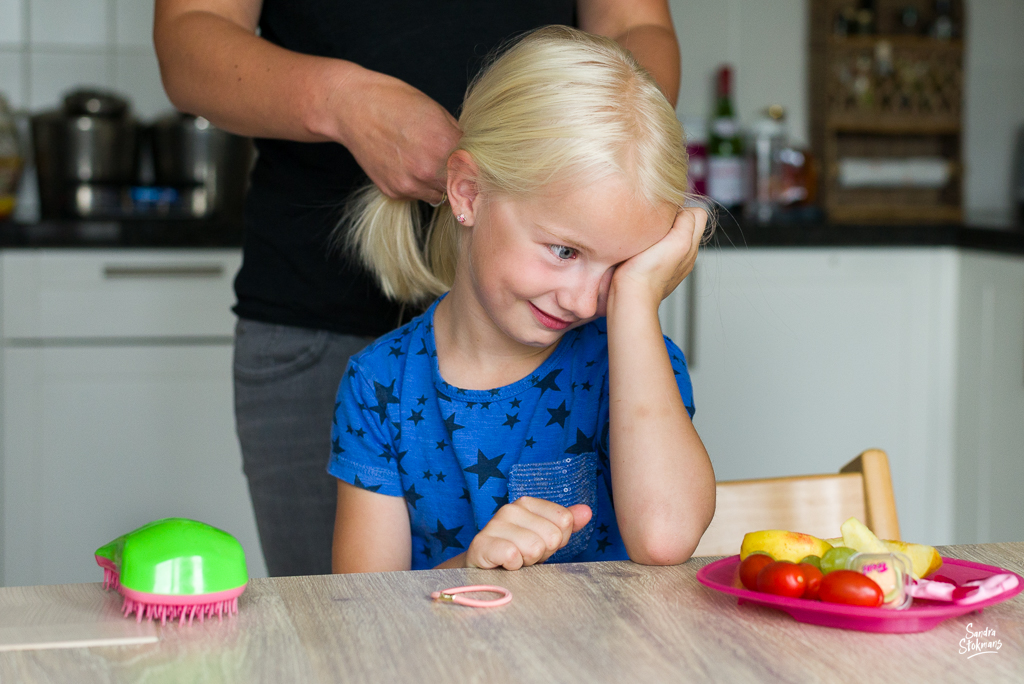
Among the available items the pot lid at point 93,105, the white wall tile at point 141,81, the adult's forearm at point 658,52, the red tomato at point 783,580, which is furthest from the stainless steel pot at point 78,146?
the red tomato at point 783,580

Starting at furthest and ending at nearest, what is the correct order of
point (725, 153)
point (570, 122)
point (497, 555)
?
point (725, 153)
point (570, 122)
point (497, 555)

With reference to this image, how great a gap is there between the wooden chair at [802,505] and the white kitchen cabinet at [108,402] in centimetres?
129

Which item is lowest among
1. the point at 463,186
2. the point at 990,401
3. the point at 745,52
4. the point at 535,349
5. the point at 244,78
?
the point at 990,401

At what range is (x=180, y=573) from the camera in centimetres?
58

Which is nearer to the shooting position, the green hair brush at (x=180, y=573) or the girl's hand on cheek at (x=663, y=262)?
the green hair brush at (x=180, y=573)

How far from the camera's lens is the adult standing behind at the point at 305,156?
3.05 feet

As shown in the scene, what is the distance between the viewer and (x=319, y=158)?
109 cm

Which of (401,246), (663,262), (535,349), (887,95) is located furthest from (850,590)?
(887,95)

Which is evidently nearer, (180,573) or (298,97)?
(180,573)

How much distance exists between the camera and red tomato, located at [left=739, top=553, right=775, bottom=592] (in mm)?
609

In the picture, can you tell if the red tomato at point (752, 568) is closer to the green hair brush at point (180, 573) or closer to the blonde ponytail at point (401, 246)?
the green hair brush at point (180, 573)

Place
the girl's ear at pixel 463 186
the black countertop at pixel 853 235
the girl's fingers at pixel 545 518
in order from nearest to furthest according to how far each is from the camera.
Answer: the girl's fingers at pixel 545 518 → the girl's ear at pixel 463 186 → the black countertop at pixel 853 235

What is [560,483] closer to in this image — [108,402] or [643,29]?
[643,29]

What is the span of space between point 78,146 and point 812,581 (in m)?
2.02
